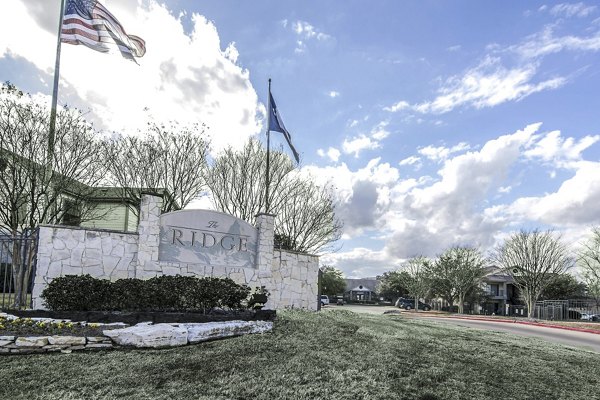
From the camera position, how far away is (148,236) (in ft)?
40.0

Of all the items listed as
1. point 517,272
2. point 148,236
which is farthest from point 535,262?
point 148,236

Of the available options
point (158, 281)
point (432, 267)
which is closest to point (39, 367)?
point (158, 281)

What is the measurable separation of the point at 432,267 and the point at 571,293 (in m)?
17.8

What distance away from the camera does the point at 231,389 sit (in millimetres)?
5438

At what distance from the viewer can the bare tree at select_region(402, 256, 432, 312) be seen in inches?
1941

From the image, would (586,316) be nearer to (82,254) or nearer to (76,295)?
(82,254)

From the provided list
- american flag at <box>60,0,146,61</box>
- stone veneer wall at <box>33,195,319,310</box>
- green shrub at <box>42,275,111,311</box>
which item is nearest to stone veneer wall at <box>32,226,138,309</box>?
stone veneer wall at <box>33,195,319,310</box>

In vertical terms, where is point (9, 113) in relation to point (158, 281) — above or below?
above

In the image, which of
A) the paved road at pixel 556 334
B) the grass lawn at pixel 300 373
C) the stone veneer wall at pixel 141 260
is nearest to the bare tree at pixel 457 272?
the paved road at pixel 556 334

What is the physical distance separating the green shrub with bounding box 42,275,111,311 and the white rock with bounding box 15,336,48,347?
2.58m

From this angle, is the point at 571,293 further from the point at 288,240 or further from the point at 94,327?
the point at 94,327

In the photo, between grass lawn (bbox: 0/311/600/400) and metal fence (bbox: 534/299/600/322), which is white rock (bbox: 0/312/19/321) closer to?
grass lawn (bbox: 0/311/600/400)

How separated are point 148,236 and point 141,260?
26.6 inches

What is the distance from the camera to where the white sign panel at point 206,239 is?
1258cm
